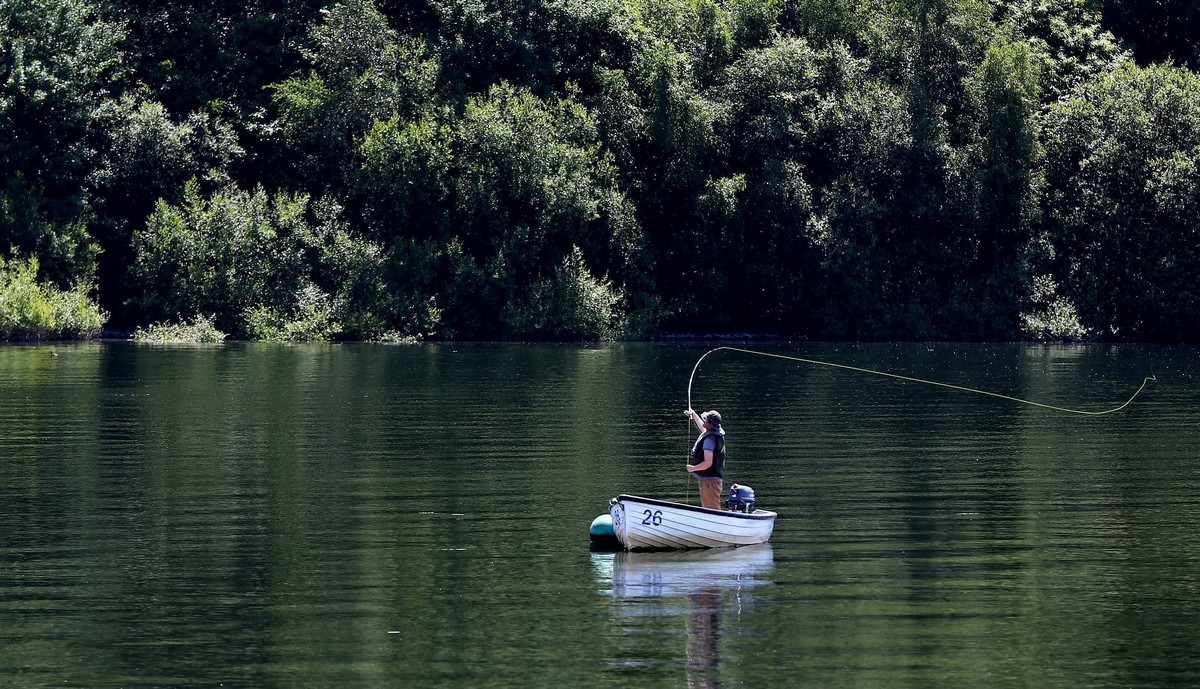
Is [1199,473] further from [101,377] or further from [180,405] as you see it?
[101,377]

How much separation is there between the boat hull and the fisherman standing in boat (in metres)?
0.92

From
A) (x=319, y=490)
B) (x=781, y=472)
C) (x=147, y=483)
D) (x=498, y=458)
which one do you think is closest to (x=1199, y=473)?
(x=781, y=472)

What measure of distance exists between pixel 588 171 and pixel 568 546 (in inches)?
2737

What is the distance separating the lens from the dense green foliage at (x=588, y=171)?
309ft

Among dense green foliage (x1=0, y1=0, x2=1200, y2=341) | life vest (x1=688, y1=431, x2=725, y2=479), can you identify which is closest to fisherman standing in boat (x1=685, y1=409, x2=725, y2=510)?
life vest (x1=688, y1=431, x2=725, y2=479)

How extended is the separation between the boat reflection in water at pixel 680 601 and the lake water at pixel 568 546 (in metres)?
0.07

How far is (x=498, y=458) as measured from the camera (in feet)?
127

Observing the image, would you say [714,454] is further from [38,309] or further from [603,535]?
[38,309]

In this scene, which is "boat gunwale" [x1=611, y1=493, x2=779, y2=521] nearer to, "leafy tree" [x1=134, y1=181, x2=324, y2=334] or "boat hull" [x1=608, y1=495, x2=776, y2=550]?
"boat hull" [x1=608, y1=495, x2=776, y2=550]

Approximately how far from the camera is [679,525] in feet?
89.4

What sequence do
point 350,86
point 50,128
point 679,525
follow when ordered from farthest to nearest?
point 350,86, point 50,128, point 679,525

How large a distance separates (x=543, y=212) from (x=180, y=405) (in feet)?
150

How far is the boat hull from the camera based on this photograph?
2694 cm

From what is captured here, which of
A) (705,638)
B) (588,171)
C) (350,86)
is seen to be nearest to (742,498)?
(705,638)
